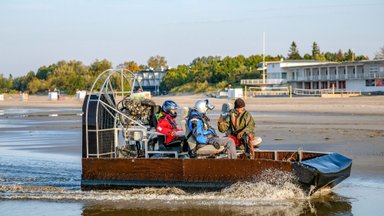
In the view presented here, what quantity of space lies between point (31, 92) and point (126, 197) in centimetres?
11895

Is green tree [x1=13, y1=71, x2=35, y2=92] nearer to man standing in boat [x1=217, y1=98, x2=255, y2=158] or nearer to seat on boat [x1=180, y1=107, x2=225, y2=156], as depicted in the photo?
seat on boat [x1=180, y1=107, x2=225, y2=156]

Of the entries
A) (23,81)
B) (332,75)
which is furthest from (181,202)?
(23,81)

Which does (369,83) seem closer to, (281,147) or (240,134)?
(281,147)

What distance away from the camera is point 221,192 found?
12109 mm

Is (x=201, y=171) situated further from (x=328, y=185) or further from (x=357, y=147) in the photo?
(x=357, y=147)

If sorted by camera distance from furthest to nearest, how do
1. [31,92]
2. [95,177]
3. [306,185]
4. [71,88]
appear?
1. [31,92]
2. [71,88]
3. [95,177]
4. [306,185]

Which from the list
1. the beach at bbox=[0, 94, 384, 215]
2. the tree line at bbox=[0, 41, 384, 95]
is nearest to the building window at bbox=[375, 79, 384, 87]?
the tree line at bbox=[0, 41, 384, 95]

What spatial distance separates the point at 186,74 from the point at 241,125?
332ft

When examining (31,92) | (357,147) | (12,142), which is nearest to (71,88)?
(31,92)

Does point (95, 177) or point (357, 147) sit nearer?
point (95, 177)

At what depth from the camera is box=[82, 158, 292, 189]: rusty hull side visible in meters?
11.9

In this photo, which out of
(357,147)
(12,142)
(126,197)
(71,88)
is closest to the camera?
(126,197)

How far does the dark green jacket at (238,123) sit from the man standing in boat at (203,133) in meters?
0.28

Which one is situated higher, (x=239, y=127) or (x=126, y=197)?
(x=239, y=127)
